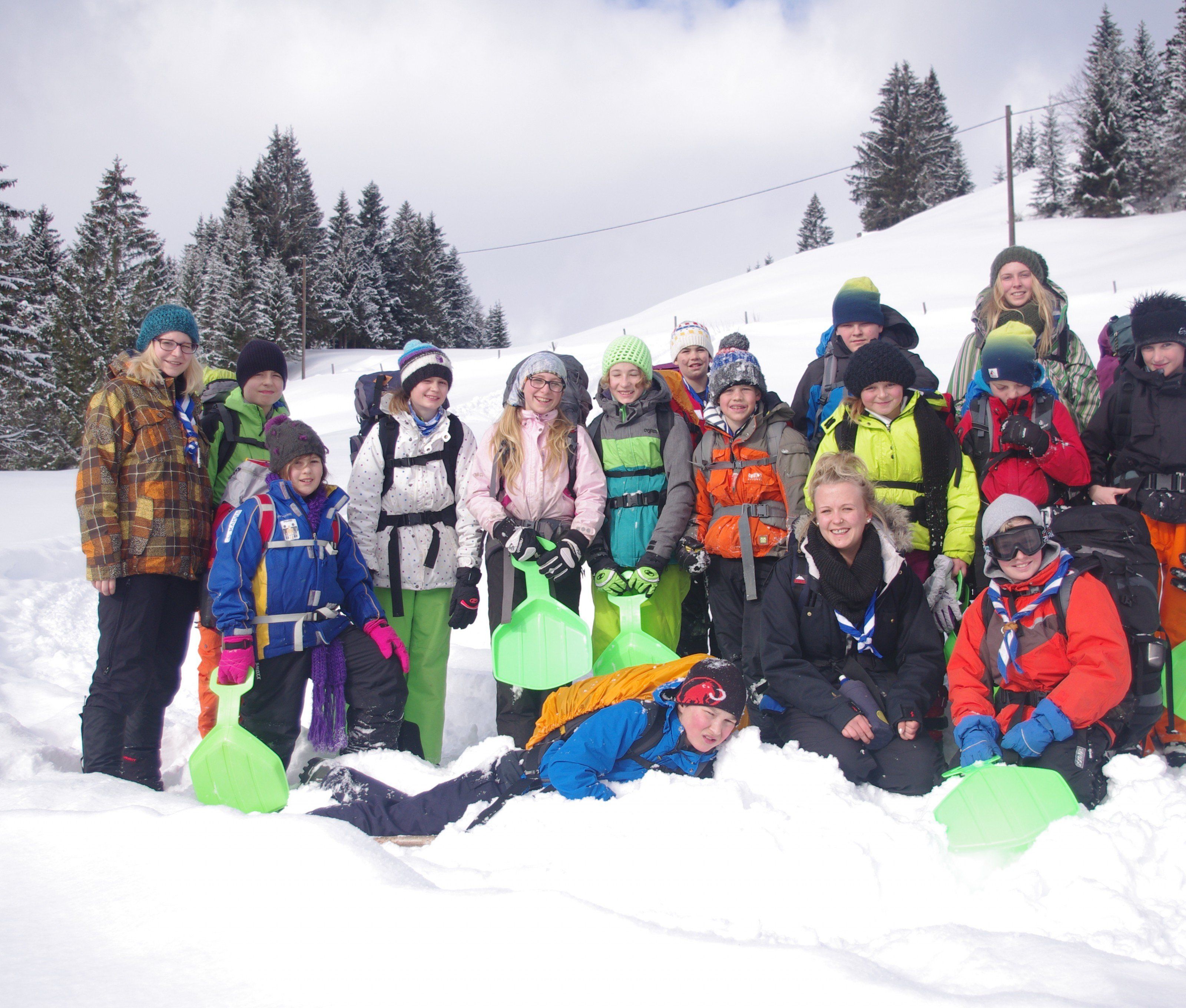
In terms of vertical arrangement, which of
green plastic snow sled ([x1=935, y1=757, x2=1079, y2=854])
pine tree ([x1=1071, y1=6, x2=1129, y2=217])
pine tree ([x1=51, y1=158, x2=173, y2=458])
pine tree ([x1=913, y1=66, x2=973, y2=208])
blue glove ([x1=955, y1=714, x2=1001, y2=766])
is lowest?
green plastic snow sled ([x1=935, y1=757, x2=1079, y2=854])

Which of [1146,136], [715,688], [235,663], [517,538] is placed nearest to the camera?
[715,688]

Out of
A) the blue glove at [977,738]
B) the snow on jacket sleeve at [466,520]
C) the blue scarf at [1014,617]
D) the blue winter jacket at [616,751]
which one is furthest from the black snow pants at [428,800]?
the blue scarf at [1014,617]

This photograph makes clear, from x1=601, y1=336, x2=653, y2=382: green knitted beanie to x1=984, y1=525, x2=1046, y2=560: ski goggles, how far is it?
1.94m

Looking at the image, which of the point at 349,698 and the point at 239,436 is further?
the point at 239,436

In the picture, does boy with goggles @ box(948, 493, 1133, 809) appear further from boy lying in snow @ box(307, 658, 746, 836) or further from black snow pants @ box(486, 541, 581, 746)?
black snow pants @ box(486, 541, 581, 746)

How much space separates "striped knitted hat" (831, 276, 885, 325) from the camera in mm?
4203

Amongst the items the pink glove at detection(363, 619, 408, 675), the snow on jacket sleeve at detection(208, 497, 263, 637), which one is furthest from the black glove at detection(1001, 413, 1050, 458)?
the snow on jacket sleeve at detection(208, 497, 263, 637)

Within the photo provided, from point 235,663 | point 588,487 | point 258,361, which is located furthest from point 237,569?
point 588,487

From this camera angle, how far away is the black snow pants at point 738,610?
12.6ft

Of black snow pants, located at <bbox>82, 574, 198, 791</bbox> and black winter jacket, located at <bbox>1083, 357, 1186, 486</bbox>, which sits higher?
black winter jacket, located at <bbox>1083, 357, 1186, 486</bbox>

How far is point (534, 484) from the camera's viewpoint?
4.05 meters

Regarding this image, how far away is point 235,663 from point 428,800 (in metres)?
1.02

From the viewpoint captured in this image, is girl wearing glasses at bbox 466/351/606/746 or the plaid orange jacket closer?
the plaid orange jacket

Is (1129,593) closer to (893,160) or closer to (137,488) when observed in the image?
(137,488)
